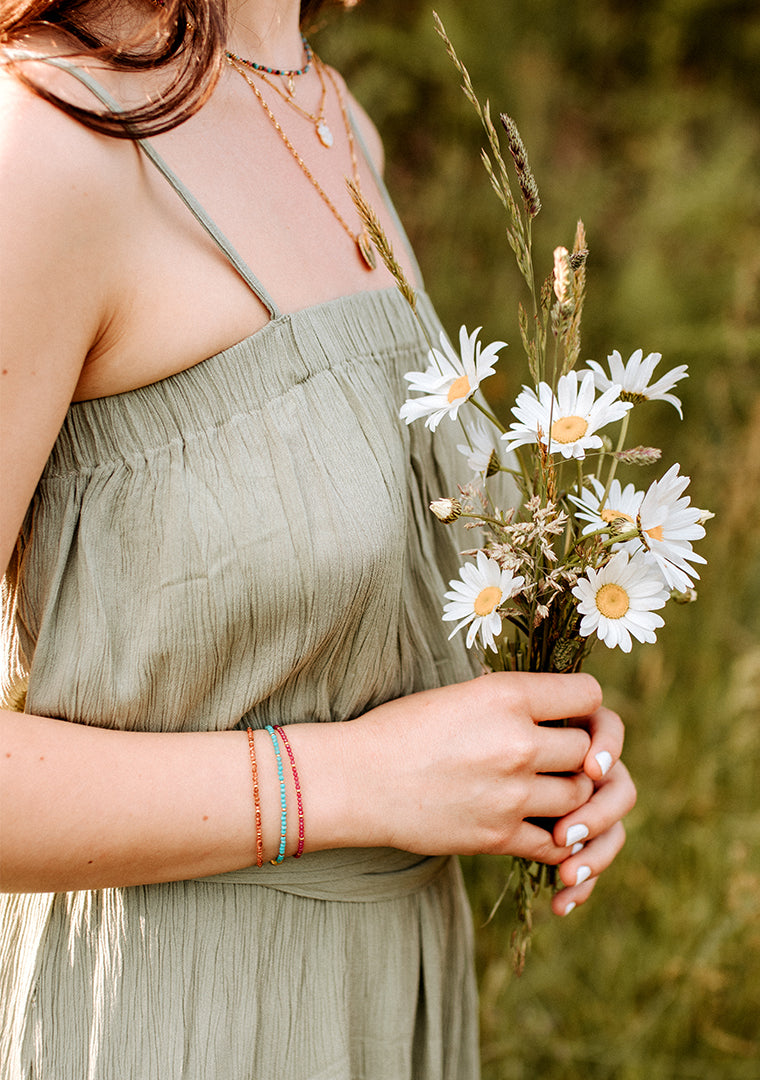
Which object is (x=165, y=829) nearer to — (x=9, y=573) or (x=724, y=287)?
(x=9, y=573)

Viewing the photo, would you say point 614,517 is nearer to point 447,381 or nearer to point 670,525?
point 670,525

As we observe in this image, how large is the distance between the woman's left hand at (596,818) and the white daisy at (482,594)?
27 centimetres

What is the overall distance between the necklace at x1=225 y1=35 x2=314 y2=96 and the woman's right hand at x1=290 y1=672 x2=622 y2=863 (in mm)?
765

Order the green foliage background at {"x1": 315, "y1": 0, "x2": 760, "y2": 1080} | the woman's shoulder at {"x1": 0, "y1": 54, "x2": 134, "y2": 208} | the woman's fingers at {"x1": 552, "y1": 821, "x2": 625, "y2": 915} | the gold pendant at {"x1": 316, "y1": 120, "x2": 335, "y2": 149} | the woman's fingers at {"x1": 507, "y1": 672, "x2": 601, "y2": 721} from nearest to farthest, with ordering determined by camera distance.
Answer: the woman's shoulder at {"x1": 0, "y1": 54, "x2": 134, "y2": 208}
the woman's fingers at {"x1": 507, "y1": 672, "x2": 601, "y2": 721}
the woman's fingers at {"x1": 552, "y1": 821, "x2": 625, "y2": 915}
the gold pendant at {"x1": 316, "y1": 120, "x2": 335, "y2": 149}
the green foliage background at {"x1": 315, "y1": 0, "x2": 760, "y2": 1080}

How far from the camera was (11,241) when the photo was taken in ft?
2.35

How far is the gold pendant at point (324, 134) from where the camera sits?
1241mm

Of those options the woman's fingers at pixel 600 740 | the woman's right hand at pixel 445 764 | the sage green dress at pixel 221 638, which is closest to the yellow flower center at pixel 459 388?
the sage green dress at pixel 221 638

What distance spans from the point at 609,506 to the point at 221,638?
1.28 ft

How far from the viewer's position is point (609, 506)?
2.98 ft

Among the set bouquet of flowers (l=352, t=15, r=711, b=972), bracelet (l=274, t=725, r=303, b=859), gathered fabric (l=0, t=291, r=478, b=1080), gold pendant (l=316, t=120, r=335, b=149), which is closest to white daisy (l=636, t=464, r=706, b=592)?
bouquet of flowers (l=352, t=15, r=711, b=972)

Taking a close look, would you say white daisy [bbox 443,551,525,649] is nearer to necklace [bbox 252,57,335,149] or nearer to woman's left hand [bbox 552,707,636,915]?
woman's left hand [bbox 552,707,636,915]

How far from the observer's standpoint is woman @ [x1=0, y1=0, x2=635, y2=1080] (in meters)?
0.80

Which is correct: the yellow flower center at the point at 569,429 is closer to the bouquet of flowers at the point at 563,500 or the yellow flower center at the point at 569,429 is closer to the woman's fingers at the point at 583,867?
the bouquet of flowers at the point at 563,500

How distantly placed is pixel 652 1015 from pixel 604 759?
1.27m
